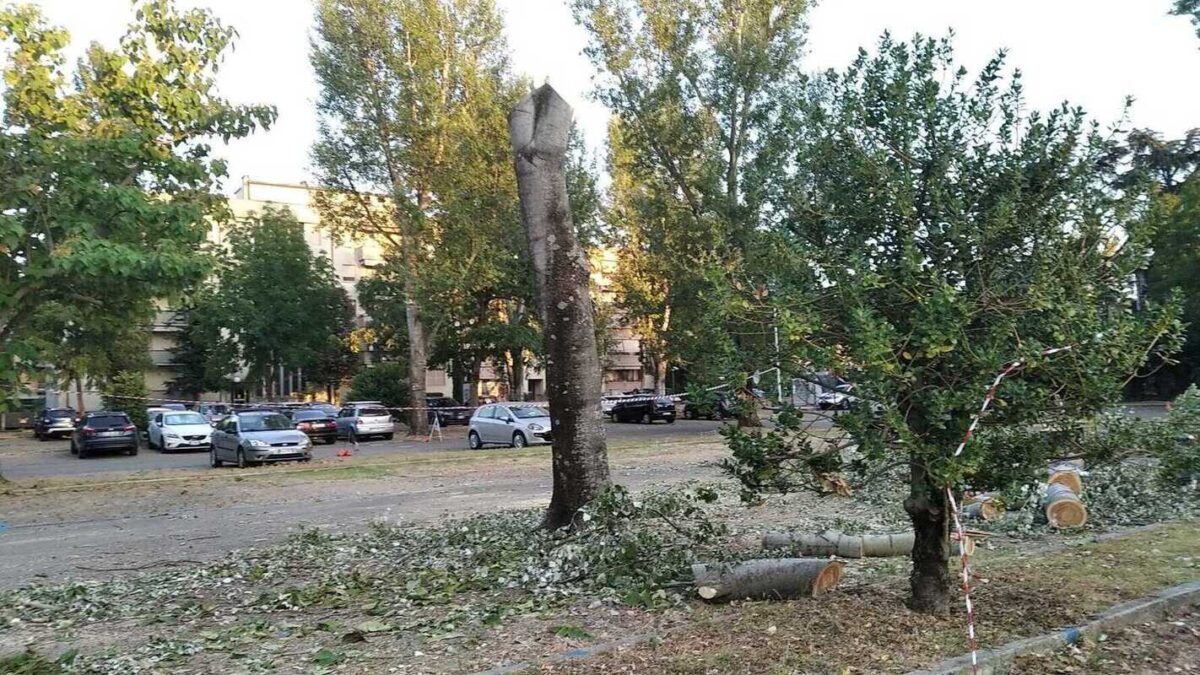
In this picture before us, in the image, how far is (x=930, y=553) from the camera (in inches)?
224

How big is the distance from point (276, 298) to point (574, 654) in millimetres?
47854

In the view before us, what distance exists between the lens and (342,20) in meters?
31.3

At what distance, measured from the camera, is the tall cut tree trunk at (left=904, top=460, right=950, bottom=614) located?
5.54 meters

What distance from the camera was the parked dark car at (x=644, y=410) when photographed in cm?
4284

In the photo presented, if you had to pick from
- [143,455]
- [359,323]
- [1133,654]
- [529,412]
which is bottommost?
[143,455]

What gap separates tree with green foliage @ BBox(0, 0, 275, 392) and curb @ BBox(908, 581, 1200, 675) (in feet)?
34.4

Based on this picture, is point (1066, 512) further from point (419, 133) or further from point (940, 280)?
point (419, 133)

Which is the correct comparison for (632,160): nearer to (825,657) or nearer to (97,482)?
(97,482)

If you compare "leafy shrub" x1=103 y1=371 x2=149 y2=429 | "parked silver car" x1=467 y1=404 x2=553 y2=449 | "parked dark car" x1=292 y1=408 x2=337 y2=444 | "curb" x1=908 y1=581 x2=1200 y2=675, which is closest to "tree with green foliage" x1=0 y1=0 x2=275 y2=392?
"curb" x1=908 y1=581 x2=1200 y2=675

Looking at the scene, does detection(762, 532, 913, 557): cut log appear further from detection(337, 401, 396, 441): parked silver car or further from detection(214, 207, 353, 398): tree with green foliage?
detection(214, 207, 353, 398): tree with green foliage

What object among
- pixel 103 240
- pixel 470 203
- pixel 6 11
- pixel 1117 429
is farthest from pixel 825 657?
pixel 470 203

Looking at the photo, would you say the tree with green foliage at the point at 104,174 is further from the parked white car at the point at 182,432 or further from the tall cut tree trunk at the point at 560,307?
the parked white car at the point at 182,432

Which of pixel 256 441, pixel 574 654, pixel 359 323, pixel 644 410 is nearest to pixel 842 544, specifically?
pixel 574 654

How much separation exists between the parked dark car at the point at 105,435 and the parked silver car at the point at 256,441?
8.45m
